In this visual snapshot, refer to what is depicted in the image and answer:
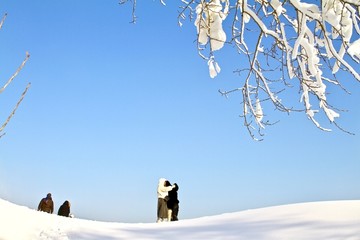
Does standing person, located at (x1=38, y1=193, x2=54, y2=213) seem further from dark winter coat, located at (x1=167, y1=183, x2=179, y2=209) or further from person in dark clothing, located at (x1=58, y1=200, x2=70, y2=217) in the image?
dark winter coat, located at (x1=167, y1=183, x2=179, y2=209)

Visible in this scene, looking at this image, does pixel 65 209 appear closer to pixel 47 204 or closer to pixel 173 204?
pixel 47 204

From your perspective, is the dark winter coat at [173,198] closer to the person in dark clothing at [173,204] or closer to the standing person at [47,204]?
the person in dark clothing at [173,204]

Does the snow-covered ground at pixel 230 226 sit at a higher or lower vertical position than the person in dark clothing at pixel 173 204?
lower

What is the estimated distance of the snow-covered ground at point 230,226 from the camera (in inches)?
187

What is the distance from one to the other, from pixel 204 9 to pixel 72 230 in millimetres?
3018

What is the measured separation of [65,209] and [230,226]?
779cm

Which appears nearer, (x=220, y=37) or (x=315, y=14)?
(x=315, y=14)

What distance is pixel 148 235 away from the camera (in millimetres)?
5457

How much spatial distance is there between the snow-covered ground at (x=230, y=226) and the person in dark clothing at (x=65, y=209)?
635cm

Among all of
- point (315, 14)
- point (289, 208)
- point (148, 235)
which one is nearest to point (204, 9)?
point (315, 14)

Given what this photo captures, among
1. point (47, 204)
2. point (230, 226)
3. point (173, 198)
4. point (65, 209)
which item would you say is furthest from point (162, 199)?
point (230, 226)

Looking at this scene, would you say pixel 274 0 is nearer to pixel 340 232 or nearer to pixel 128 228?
pixel 340 232

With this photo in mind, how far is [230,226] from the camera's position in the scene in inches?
216

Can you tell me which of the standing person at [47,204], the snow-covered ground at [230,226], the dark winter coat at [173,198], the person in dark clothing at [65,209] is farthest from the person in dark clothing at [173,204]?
the snow-covered ground at [230,226]
